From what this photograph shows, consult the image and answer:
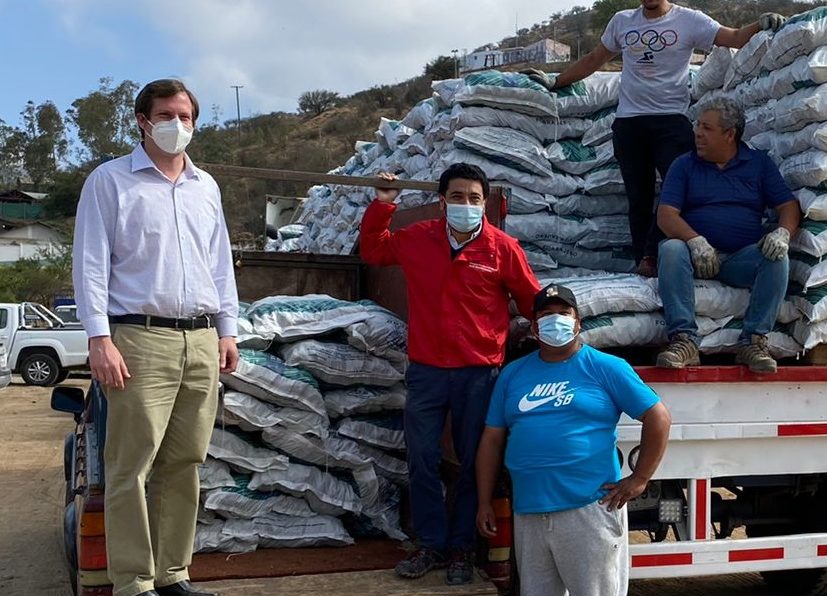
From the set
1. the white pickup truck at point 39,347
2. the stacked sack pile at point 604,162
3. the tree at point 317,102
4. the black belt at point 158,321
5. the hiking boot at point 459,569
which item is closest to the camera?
the black belt at point 158,321

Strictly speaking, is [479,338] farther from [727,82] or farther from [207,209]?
[727,82]

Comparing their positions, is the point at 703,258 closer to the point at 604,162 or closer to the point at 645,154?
the point at 645,154

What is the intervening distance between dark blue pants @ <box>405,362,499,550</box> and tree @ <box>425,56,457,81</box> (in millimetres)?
48487

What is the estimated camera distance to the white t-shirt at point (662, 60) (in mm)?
4859

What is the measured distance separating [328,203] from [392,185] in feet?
12.5

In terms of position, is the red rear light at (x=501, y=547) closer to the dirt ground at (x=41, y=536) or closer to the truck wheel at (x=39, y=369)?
the dirt ground at (x=41, y=536)

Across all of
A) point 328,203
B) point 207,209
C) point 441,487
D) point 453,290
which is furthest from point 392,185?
point 328,203

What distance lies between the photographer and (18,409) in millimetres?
13125

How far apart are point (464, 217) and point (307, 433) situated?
3.62 feet

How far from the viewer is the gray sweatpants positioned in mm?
2988

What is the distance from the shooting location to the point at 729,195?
4.00 meters

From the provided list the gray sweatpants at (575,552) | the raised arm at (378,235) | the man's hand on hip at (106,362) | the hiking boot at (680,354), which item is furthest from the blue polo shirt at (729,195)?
the man's hand on hip at (106,362)

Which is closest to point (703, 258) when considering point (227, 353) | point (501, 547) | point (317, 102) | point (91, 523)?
Answer: point (501, 547)

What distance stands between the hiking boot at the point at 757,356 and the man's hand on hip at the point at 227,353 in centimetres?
195
